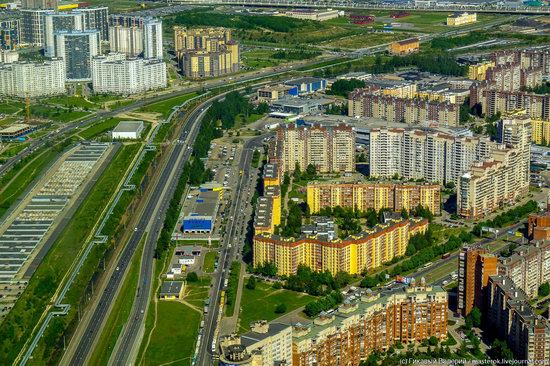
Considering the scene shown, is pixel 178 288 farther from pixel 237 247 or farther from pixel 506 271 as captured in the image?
pixel 506 271

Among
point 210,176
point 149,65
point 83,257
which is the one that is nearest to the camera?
point 83,257

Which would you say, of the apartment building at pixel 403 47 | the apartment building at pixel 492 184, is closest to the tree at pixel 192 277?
the apartment building at pixel 492 184

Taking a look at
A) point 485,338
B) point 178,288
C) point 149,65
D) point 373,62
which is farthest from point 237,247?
point 373,62

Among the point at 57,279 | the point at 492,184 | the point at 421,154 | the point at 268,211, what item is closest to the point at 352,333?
the point at 57,279

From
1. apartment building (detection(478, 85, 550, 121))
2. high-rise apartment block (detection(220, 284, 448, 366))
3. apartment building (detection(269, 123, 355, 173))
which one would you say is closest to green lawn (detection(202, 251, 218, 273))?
high-rise apartment block (detection(220, 284, 448, 366))

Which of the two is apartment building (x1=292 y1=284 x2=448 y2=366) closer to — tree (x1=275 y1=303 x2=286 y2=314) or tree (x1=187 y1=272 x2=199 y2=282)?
tree (x1=275 y1=303 x2=286 y2=314)

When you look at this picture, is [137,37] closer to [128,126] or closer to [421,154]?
[128,126]
